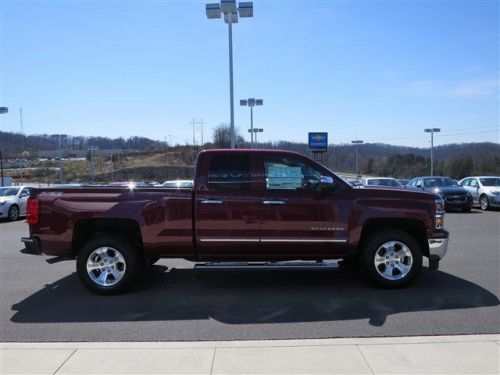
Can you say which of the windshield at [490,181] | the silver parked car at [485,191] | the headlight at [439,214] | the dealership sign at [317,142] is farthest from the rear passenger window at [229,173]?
→ the dealership sign at [317,142]

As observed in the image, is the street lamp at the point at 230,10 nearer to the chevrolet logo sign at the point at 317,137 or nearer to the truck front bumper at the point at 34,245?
the chevrolet logo sign at the point at 317,137

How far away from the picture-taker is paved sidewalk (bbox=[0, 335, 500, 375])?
13.3 feet

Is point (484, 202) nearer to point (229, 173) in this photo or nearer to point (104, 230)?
point (229, 173)

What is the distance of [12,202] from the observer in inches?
790

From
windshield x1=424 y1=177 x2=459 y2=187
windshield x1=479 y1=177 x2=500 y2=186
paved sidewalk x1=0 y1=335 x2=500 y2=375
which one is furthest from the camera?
windshield x1=479 y1=177 x2=500 y2=186

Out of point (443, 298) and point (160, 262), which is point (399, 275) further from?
point (160, 262)

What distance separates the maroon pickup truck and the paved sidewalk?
6.62ft

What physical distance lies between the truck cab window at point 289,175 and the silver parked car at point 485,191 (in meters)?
17.6

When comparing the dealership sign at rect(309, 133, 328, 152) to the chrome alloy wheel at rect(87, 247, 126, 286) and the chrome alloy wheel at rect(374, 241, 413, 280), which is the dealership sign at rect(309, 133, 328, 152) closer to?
the chrome alloy wheel at rect(374, 241, 413, 280)

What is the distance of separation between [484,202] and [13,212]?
68.5 ft

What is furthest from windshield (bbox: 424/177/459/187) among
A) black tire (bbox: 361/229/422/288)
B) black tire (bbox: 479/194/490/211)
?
black tire (bbox: 361/229/422/288)

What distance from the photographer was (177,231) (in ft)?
21.8

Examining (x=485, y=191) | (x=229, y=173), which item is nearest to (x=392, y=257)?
(x=229, y=173)

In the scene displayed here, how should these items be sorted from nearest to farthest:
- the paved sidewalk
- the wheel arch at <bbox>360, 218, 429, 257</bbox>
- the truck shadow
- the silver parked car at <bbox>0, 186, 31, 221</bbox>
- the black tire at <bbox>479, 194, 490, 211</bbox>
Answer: the paved sidewalk, the truck shadow, the wheel arch at <bbox>360, 218, 429, 257</bbox>, the silver parked car at <bbox>0, 186, 31, 221</bbox>, the black tire at <bbox>479, 194, 490, 211</bbox>
